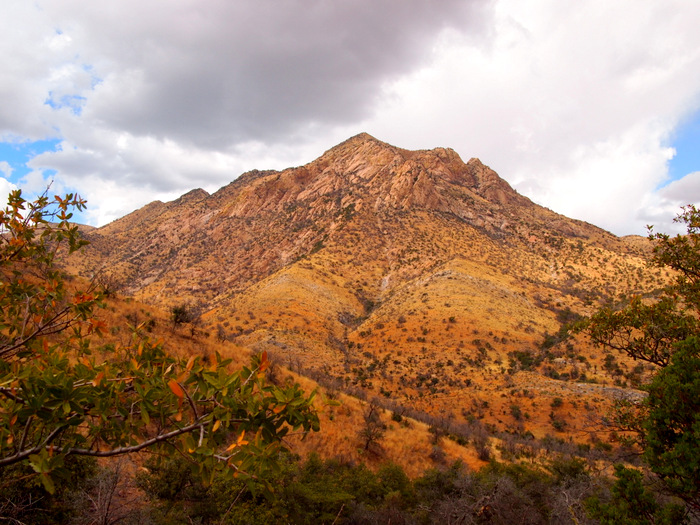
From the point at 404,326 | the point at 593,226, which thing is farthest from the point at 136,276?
the point at 593,226

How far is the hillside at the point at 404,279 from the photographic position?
27.0m

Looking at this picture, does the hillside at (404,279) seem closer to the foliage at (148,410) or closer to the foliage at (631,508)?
the foliage at (631,508)

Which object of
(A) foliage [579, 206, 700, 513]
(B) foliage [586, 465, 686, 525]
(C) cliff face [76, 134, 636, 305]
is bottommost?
(B) foliage [586, 465, 686, 525]

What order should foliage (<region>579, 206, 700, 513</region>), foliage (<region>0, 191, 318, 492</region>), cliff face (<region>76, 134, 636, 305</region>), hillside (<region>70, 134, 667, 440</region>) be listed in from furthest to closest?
1. cliff face (<region>76, 134, 636, 305</region>)
2. hillside (<region>70, 134, 667, 440</region>)
3. foliage (<region>579, 206, 700, 513</region>)
4. foliage (<region>0, 191, 318, 492</region>)

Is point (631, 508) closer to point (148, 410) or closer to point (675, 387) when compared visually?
point (675, 387)

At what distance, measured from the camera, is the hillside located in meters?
27.0

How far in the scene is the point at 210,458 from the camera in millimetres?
1993

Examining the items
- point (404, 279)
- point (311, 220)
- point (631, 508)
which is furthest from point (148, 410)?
point (311, 220)

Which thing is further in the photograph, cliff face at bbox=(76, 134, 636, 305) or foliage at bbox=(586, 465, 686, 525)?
cliff face at bbox=(76, 134, 636, 305)

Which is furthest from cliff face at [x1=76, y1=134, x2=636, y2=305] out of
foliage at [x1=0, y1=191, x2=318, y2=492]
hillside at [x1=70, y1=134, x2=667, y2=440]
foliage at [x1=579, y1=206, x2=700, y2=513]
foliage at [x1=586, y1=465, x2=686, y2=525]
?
foliage at [x1=0, y1=191, x2=318, y2=492]

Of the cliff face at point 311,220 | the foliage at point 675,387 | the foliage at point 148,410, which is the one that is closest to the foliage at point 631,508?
the foliage at point 675,387

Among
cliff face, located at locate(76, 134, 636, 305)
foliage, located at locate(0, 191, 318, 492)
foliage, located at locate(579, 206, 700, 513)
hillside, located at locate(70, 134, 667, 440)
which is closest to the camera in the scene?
foliage, located at locate(0, 191, 318, 492)

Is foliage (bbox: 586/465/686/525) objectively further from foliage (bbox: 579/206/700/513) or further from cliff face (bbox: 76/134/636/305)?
cliff face (bbox: 76/134/636/305)

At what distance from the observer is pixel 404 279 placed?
2020 inches
